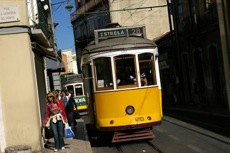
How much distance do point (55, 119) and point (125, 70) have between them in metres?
2.42

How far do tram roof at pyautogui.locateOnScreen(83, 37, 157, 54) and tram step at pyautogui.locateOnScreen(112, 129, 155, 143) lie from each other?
2447 millimetres

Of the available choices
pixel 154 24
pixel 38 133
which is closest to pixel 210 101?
pixel 38 133

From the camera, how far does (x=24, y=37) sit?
10.3 m

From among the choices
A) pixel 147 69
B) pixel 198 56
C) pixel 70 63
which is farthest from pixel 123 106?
pixel 70 63

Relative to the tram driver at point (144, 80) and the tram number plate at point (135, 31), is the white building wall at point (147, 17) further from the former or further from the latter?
the tram driver at point (144, 80)

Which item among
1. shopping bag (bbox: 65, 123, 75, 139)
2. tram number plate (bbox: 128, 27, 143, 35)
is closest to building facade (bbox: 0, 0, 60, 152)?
shopping bag (bbox: 65, 123, 75, 139)

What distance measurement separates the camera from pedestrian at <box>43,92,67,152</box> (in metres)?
10.5

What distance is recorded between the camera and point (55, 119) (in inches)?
414

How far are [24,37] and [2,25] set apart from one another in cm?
66

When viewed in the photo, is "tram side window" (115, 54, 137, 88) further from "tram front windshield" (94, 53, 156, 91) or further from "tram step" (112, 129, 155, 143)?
"tram step" (112, 129, 155, 143)

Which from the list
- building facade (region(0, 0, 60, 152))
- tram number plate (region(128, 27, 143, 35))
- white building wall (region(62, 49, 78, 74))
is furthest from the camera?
white building wall (region(62, 49, 78, 74))

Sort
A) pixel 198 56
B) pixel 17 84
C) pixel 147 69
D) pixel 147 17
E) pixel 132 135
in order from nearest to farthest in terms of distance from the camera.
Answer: pixel 17 84 < pixel 132 135 < pixel 147 69 < pixel 198 56 < pixel 147 17

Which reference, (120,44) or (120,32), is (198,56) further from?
(120,44)

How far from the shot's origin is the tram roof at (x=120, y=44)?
1130 cm
